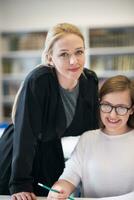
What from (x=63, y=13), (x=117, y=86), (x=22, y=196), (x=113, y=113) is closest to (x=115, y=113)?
(x=113, y=113)

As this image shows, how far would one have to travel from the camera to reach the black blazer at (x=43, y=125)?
4.24 feet

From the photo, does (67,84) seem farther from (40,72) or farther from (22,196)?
(22,196)

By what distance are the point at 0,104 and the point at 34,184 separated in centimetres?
431

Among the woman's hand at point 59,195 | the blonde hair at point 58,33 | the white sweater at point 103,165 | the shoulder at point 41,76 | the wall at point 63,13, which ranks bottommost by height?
the woman's hand at point 59,195

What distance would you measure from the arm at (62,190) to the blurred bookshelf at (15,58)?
4308 millimetres

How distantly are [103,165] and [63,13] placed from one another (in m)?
4.32

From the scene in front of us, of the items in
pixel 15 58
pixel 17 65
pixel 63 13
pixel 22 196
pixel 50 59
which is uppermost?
pixel 63 13

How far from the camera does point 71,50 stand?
4.37 feet

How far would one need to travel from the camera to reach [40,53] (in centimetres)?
539

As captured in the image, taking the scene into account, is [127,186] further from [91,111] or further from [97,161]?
[91,111]

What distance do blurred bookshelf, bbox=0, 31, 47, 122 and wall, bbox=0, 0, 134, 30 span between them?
0.17 m

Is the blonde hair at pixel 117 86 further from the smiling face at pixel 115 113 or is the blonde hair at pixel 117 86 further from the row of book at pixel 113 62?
the row of book at pixel 113 62

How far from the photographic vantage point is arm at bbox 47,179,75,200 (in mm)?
1201

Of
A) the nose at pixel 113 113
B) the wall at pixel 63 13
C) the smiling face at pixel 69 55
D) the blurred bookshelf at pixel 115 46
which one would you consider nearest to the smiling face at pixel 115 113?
the nose at pixel 113 113
